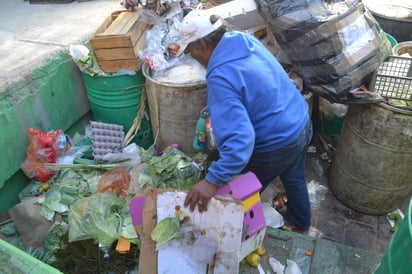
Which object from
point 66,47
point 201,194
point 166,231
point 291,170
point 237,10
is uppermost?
point 237,10

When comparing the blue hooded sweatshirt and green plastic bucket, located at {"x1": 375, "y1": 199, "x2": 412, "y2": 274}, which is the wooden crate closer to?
the blue hooded sweatshirt

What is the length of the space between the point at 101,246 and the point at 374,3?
3.86 m

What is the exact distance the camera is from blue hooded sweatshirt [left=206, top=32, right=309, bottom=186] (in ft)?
5.92

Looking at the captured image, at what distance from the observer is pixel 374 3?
3834 mm

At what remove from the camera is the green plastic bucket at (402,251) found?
49.7 inches

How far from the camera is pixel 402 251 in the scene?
1.31 metres

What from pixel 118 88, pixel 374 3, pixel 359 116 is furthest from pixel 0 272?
pixel 374 3

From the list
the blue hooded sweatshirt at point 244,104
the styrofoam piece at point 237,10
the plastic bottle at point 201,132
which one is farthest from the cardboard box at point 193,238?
the styrofoam piece at point 237,10

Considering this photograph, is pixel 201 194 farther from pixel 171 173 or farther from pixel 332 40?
pixel 332 40

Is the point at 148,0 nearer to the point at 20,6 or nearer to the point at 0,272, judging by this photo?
the point at 20,6

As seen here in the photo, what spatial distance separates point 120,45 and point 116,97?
21.4 inches

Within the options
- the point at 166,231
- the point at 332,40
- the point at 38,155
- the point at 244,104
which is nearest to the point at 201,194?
the point at 166,231

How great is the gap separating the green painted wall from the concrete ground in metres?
0.10

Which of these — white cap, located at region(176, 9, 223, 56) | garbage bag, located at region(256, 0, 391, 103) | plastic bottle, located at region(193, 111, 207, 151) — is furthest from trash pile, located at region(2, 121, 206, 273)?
garbage bag, located at region(256, 0, 391, 103)
